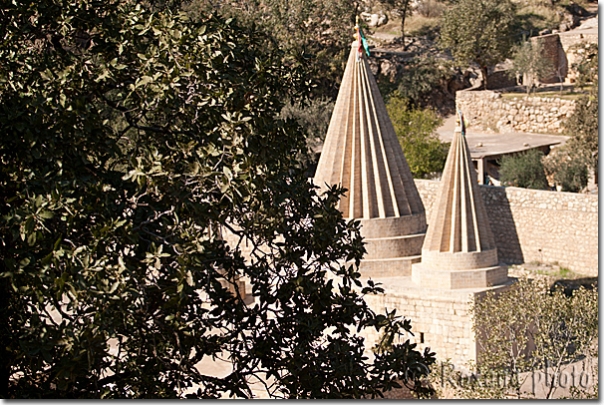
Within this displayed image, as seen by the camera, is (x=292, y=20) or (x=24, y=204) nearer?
(x=24, y=204)

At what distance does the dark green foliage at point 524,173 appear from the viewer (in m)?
23.4

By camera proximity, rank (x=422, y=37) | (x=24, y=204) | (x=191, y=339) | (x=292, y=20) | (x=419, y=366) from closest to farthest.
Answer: (x=24, y=204), (x=191, y=339), (x=419, y=366), (x=292, y=20), (x=422, y=37)

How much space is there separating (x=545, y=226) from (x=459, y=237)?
611 centimetres

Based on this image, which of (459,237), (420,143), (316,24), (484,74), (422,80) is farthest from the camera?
(484,74)

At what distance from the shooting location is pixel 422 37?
116 feet

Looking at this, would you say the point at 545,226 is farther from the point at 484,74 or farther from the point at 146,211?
the point at 146,211

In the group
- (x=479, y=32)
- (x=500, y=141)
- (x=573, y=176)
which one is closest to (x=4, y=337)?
(x=573, y=176)

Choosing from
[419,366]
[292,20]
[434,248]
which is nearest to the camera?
[419,366]

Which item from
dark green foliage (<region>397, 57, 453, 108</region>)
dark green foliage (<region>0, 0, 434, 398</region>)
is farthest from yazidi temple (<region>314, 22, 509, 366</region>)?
dark green foliage (<region>397, 57, 453, 108</region>)

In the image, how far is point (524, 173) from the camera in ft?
76.9

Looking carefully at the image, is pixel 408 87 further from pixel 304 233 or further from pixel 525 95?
pixel 304 233

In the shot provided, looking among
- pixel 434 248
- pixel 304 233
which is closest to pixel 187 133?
pixel 304 233

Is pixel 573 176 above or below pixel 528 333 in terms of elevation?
above

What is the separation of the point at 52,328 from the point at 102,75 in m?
1.71
